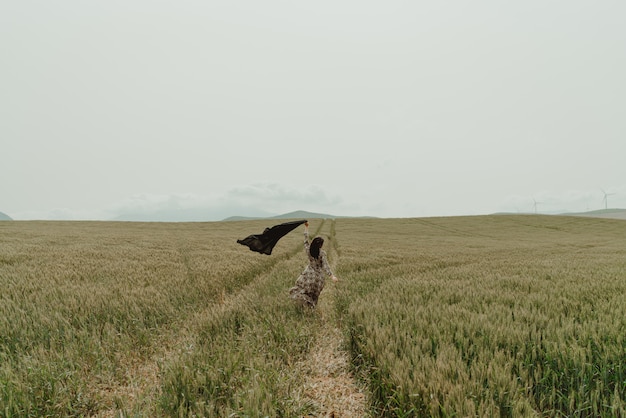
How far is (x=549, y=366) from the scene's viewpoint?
3.23 metres

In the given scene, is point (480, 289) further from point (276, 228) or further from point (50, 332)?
point (50, 332)

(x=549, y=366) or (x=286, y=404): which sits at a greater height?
(x=549, y=366)

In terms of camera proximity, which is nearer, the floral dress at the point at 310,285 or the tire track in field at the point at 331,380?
the tire track in field at the point at 331,380

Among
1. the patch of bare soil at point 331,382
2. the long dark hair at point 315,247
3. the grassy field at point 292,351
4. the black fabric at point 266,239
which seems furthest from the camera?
A: the black fabric at point 266,239

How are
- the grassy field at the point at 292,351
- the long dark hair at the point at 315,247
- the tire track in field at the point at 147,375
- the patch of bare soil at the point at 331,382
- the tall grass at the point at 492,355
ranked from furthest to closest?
1. the long dark hair at the point at 315,247
2. the patch of bare soil at the point at 331,382
3. the tire track in field at the point at 147,375
4. the grassy field at the point at 292,351
5. the tall grass at the point at 492,355

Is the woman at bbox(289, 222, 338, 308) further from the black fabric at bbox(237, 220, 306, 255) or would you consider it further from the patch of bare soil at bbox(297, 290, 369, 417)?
the patch of bare soil at bbox(297, 290, 369, 417)

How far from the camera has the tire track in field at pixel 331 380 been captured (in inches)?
128

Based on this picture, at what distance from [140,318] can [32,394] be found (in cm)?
232

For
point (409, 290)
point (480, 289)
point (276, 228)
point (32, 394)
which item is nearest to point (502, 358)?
point (409, 290)

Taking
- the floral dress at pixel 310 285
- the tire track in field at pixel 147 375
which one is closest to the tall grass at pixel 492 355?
the floral dress at pixel 310 285

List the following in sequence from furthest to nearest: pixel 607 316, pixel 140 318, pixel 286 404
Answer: pixel 140 318, pixel 607 316, pixel 286 404

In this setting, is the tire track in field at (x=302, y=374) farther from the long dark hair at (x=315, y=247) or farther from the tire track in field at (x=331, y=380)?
the long dark hair at (x=315, y=247)

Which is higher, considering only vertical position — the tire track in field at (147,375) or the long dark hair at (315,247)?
the long dark hair at (315,247)

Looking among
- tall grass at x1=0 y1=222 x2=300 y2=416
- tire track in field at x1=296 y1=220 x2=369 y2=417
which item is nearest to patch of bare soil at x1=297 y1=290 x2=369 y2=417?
tire track in field at x1=296 y1=220 x2=369 y2=417
